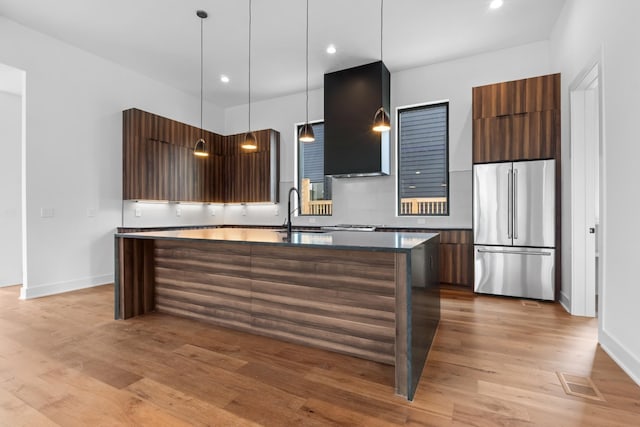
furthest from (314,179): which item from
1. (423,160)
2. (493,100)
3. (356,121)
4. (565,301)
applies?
(565,301)

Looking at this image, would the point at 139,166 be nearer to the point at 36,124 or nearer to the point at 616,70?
the point at 36,124

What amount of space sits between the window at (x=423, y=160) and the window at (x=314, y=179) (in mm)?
1409

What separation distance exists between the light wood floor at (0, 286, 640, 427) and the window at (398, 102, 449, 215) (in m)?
2.39

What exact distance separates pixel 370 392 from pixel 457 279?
2.98 m

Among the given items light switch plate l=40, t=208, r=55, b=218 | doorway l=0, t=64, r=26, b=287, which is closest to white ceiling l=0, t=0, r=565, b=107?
doorway l=0, t=64, r=26, b=287

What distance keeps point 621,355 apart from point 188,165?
5958 millimetres

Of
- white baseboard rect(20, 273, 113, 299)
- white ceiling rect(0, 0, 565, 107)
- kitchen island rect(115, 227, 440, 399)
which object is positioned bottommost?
white baseboard rect(20, 273, 113, 299)

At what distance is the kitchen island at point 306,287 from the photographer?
189 cm

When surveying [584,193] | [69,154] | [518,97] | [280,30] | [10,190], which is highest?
[280,30]

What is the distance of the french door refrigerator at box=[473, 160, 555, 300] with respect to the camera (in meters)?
3.68

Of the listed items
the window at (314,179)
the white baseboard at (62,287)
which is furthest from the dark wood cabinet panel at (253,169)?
the white baseboard at (62,287)

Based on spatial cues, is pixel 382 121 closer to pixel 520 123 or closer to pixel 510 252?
pixel 520 123

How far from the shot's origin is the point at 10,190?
4.66 metres

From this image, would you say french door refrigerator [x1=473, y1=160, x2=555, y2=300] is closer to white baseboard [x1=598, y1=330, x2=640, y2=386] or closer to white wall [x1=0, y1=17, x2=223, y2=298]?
white baseboard [x1=598, y1=330, x2=640, y2=386]
